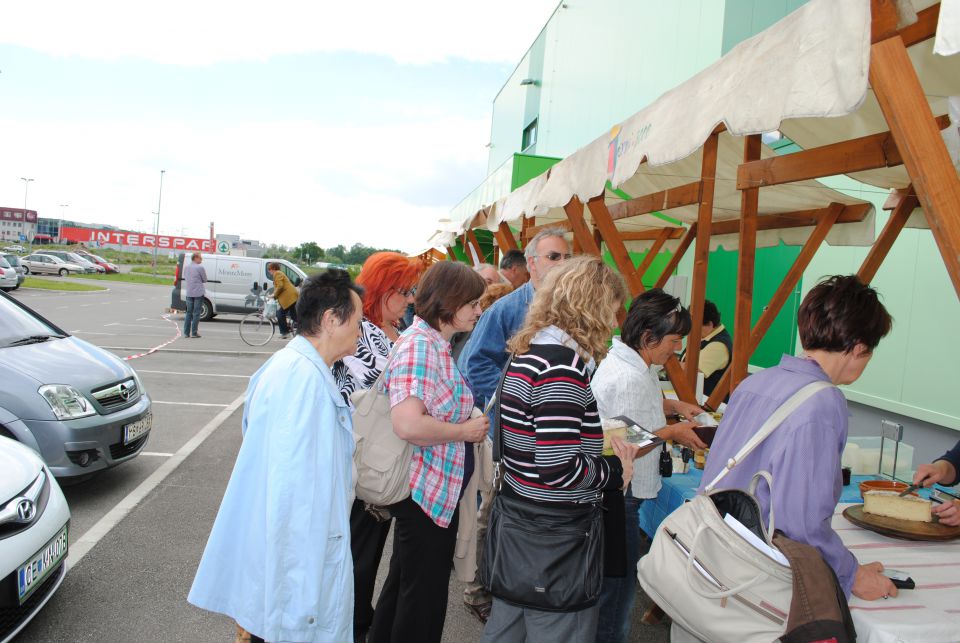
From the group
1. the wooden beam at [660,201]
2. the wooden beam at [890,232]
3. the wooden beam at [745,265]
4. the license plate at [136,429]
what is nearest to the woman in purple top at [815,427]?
the wooden beam at [745,265]

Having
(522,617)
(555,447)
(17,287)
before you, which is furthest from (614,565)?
(17,287)

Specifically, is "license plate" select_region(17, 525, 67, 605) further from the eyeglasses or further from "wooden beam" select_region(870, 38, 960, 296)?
"wooden beam" select_region(870, 38, 960, 296)

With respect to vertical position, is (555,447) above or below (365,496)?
above

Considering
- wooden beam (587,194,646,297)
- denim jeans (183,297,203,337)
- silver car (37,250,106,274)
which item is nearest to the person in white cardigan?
wooden beam (587,194,646,297)

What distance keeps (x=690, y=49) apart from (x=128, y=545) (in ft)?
32.2

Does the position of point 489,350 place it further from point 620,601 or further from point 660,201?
point 660,201

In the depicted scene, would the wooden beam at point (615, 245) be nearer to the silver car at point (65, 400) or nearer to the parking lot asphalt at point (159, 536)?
the parking lot asphalt at point (159, 536)

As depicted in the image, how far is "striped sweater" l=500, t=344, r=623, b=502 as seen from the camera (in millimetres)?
2104

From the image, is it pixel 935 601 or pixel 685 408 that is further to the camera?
pixel 685 408

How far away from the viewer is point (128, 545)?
431cm

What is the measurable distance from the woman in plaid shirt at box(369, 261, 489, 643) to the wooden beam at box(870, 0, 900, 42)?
1.63 metres

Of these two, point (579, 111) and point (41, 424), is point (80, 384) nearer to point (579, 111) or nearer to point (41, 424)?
point (41, 424)

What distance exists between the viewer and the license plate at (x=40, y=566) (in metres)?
2.89

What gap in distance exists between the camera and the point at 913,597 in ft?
6.77
